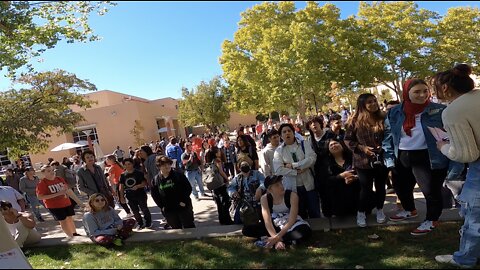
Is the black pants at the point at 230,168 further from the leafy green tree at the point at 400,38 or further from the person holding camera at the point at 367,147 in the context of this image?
the leafy green tree at the point at 400,38

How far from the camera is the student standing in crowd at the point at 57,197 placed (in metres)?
6.76

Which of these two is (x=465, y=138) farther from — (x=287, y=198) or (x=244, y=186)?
(x=244, y=186)

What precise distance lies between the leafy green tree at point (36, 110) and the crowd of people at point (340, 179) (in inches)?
460

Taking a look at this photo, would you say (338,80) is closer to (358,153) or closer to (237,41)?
(237,41)

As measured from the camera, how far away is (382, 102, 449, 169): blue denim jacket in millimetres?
4023

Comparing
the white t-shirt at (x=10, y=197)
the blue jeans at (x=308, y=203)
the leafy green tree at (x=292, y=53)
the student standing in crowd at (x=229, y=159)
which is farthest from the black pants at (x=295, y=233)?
the leafy green tree at (x=292, y=53)

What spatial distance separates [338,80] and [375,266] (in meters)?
25.9

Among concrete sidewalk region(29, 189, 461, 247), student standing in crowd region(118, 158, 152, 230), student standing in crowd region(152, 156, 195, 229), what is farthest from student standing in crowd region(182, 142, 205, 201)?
student standing in crowd region(152, 156, 195, 229)

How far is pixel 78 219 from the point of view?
938cm

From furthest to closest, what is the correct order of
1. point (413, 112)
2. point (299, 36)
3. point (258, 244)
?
1. point (299, 36)
2. point (258, 244)
3. point (413, 112)

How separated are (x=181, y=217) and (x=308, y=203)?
2108mm

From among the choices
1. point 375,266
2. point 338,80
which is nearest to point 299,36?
point 338,80

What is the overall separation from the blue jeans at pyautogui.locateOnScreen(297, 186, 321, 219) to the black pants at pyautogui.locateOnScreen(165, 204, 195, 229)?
1.86m

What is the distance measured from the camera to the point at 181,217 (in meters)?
6.15
